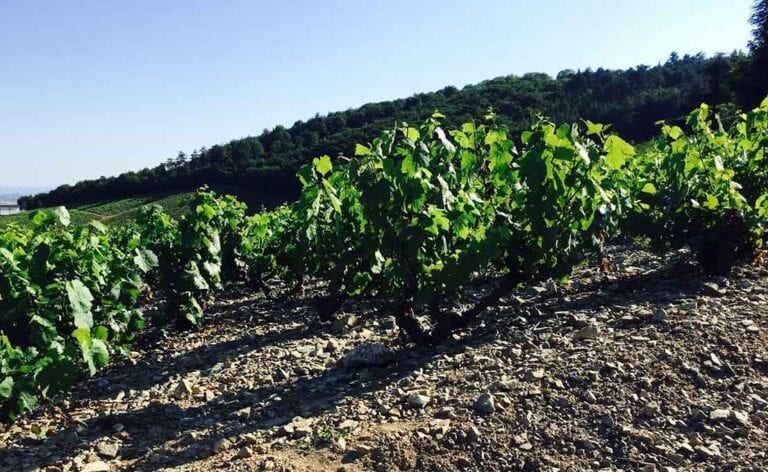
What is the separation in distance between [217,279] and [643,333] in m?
5.69

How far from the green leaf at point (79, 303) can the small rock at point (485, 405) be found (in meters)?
2.69

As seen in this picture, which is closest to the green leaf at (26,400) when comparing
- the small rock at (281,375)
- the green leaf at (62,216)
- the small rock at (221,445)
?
the small rock at (221,445)

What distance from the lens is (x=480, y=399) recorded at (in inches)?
142

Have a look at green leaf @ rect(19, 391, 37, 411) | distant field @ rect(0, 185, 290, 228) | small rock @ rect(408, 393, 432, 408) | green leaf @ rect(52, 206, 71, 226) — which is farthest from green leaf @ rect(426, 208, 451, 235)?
distant field @ rect(0, 185, 290, 228)

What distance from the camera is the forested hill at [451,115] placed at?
156 ft

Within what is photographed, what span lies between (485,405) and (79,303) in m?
2.87

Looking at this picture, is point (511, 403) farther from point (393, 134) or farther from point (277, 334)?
point (277, 334)

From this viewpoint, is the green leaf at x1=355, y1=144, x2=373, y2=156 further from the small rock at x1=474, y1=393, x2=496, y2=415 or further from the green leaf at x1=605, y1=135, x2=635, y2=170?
the small rock at x1=474, y1=393, x2=496, y2=415

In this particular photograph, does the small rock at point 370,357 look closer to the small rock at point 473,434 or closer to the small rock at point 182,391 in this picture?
the small rock at point 182,391

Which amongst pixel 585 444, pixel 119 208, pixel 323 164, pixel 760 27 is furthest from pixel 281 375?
pixel 119 208

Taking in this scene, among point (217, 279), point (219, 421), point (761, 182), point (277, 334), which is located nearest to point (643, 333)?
point (761, 182)

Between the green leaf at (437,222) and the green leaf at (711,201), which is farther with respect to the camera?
the green leaf at (711,201)

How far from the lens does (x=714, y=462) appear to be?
2945 millimetres

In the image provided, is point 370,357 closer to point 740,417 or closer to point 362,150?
point 362,150
